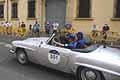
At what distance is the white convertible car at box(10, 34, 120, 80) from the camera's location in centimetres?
655

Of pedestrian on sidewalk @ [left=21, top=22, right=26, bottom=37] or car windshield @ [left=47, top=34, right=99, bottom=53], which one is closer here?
car windshield @ [left=47, top=34, right=99, bottom=53]

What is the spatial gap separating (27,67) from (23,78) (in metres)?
1.40

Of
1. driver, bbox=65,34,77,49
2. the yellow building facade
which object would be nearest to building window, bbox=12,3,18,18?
the yellow building facade

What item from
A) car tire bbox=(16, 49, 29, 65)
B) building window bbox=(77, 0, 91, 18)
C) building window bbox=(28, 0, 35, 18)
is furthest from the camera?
building window bbox=(28, 0, 35, 18)

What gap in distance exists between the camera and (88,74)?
6.95m

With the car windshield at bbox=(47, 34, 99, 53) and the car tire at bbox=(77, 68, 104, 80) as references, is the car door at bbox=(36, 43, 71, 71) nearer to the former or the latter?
the car windshield at bbox=(47, 34, 99, 53)

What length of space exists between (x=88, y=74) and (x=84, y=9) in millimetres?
15355

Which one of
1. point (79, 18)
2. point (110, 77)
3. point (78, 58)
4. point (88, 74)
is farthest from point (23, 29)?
point (110, 77)

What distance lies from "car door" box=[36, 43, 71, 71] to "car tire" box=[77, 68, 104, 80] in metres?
0.55

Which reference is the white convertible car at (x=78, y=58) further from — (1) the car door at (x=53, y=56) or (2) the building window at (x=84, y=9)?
(2) the building window at (x=84, y=9)

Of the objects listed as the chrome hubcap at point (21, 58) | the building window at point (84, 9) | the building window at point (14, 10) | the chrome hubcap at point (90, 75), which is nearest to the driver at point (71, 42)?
the chrome hubcap at point (90, 75)

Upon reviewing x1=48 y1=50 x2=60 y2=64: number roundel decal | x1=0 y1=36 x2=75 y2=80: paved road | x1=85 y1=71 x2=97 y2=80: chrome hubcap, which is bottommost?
x1=0 y1=36 x2=75 y2=80: paved road

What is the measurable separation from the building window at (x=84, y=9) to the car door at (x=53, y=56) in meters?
13.5

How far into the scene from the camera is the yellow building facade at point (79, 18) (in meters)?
20.0
